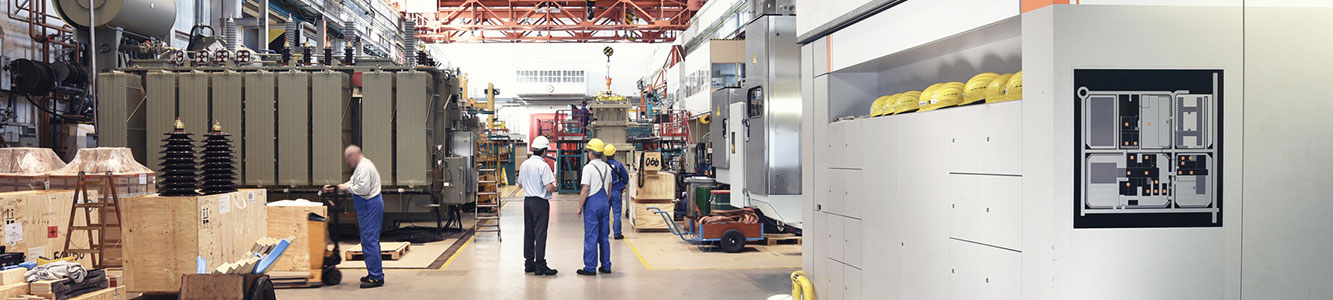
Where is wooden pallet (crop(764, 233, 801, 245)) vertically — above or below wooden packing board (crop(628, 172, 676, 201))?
below

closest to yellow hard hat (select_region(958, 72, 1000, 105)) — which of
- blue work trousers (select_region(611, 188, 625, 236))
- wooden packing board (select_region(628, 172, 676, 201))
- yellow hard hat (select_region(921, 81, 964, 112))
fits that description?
yellow hard hat (select_region(921, 81, 964, 112))

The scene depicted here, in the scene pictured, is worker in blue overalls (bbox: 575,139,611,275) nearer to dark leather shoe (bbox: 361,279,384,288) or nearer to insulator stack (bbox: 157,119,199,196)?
dark leather shoe (bbox: 361,279,384,288)

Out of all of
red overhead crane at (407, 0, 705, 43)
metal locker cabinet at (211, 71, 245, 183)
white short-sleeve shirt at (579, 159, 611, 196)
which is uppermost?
red overhead crane at (407, 0, 705, 43)

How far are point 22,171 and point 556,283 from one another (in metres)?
5.10

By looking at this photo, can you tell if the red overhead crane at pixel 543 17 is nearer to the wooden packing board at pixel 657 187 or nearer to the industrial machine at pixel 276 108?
the wooden packing board at pixel 657 187

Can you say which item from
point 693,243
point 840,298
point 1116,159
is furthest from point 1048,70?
point 693,243

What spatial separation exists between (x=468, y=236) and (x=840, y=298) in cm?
876

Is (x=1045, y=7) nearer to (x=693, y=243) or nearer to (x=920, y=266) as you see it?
(x=920, y=266)

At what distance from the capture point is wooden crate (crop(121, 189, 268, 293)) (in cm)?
687

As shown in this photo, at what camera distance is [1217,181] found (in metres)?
3.59

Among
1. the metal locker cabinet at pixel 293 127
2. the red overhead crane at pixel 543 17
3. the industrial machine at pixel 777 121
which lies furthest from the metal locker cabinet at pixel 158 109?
the red overhead crane at pixel 543 17

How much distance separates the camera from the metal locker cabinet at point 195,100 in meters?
12.0

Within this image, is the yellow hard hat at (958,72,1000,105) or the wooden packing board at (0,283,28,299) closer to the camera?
the yellow hard hat at (958,72,1000,105)

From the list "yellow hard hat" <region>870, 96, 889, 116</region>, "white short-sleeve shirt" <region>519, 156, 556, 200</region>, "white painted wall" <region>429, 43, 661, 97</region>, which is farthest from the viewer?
"white painted wall" <region>429, 43, 661, 97</region>
